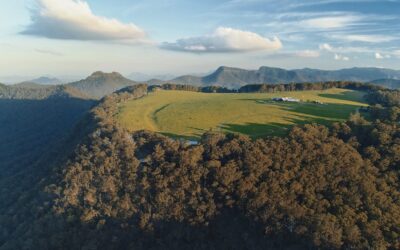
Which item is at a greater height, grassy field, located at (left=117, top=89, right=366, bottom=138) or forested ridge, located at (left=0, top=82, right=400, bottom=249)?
grassy field, located at (left=117, top=89, right=366, bottom=138)

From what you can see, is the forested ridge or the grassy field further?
the grassy field

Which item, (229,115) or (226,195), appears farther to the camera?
(229,115)

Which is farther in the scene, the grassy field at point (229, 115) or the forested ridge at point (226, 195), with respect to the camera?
the grassy field at point (229, 115)

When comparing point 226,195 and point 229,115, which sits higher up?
point 229,115

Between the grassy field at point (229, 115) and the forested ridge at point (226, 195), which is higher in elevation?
the grassy field at point (229, 115)
